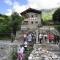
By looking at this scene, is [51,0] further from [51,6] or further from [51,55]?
[51,55]

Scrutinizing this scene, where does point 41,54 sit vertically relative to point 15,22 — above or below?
below

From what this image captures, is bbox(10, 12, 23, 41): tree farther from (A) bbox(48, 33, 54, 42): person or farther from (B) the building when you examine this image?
(A) bbox(48, 33, 54, 42): person

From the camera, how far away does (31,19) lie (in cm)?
351

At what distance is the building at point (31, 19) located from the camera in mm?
3482

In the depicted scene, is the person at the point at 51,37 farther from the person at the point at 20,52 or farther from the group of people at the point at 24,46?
the person at the point at 20,52

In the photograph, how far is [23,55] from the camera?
352 cm

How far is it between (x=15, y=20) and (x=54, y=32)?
51 centimetres

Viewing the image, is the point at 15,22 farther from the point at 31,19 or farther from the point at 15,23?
the point at 31,19

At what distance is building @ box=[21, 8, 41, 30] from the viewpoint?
137 inches

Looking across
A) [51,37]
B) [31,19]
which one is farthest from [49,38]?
[31,19]

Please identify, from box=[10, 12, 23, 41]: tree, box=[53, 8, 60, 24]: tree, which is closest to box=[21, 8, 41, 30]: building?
box=[10, 12, 23, 41]: tree

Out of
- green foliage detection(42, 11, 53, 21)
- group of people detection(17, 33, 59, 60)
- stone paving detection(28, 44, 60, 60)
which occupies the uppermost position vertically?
green foliage detection(42, 11, 53, 21)

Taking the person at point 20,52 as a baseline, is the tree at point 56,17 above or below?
above

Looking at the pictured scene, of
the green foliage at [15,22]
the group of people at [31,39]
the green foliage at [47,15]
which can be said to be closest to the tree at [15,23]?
the green foliage at [15,22]
